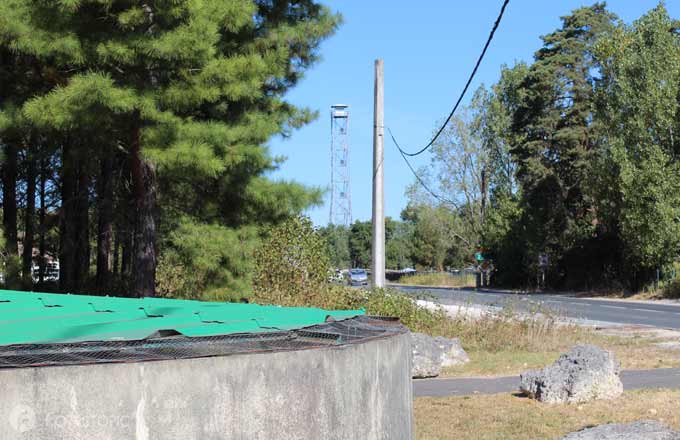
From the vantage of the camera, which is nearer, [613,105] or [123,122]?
[123,122]

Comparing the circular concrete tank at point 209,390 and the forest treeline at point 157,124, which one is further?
the forest treeline at point 157,124

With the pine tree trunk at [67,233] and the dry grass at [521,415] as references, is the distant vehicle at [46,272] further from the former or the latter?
the dry grass at [521,415]

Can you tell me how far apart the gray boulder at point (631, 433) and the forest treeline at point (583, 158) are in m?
32.1

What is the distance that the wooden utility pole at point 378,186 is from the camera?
56.6 feet

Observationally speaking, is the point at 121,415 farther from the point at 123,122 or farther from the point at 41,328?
the point at 123,122

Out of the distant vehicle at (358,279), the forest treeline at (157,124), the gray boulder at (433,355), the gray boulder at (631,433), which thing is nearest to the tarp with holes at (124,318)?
the gray boulder at (631,433)

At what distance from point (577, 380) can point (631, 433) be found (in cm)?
330

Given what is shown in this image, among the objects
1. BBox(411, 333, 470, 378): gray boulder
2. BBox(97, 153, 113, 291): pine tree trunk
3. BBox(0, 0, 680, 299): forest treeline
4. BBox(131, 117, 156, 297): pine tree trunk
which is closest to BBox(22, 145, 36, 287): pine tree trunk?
BBox(0, 0, 680, 299): forest treeline

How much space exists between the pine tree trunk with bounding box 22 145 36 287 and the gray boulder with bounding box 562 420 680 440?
31.7 feet

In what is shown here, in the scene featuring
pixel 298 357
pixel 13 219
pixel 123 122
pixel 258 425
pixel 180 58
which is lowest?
pixel 258 425

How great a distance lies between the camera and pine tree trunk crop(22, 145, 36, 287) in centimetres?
1378

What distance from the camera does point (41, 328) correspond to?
17.3 ft

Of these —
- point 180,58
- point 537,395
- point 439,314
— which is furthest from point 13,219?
point 537,395

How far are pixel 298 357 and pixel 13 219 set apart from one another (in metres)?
11.9
